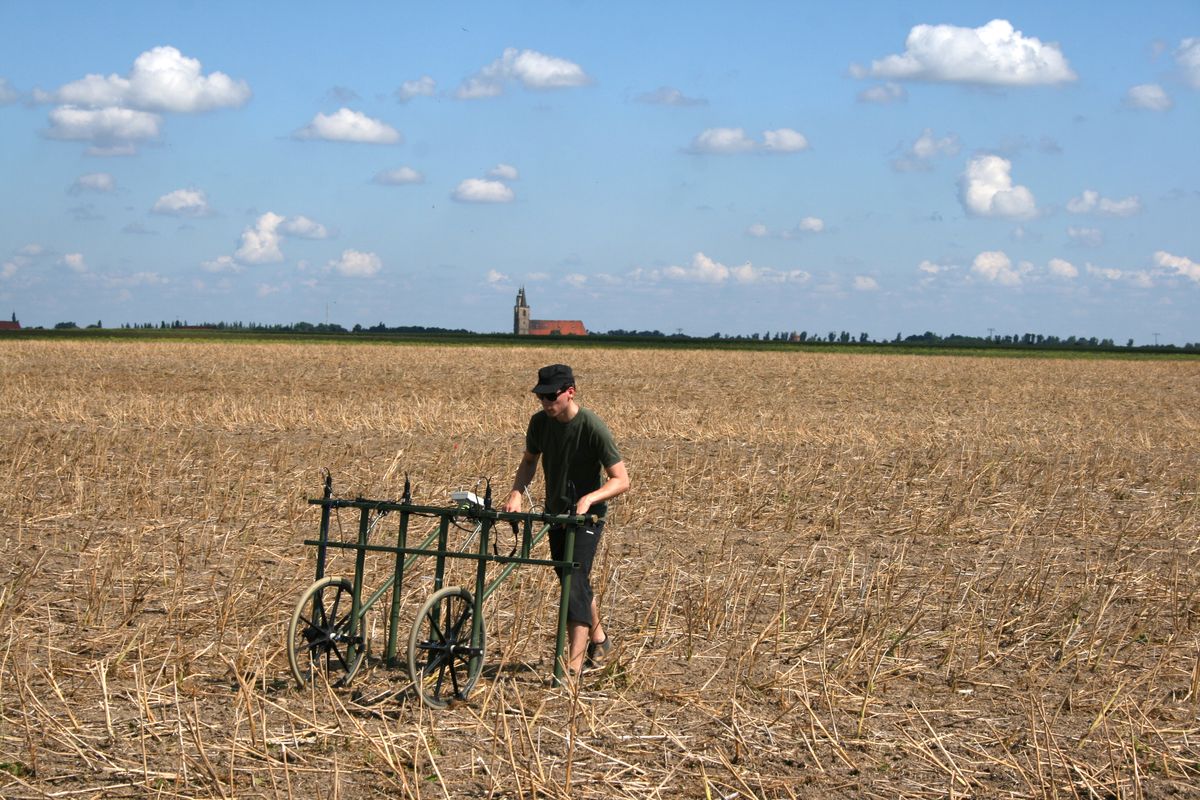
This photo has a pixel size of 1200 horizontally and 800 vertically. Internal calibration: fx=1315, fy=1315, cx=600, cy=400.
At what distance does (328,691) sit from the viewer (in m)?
6.30

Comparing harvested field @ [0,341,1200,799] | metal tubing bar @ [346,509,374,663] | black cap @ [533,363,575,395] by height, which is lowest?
harvested field @ [0,341,1200,799]

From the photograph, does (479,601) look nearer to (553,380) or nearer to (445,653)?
(445,653)

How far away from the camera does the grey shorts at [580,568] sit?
23.7ft

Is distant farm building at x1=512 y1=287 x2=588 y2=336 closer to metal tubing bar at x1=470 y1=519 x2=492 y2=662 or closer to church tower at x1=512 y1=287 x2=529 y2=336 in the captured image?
church tower at x1=512 y1=287 x2=529 y2=336

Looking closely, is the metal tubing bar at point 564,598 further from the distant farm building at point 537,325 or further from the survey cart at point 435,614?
the distant farm building at point 537,325

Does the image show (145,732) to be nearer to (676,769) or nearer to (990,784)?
(676,769)

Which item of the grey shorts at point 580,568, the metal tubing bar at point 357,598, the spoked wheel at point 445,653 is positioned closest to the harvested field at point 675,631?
the spoked wheel at point 445,653

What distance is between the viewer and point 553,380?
7121mm

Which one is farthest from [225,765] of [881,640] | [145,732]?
[881,640]

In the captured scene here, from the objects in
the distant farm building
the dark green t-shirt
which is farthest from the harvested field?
the distant farm building

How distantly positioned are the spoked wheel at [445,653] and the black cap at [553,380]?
1.14 meters

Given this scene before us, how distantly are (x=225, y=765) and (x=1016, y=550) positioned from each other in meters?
8.04

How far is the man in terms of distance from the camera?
715 centimetres

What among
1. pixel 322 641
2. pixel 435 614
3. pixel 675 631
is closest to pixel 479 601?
pixel 435 614
